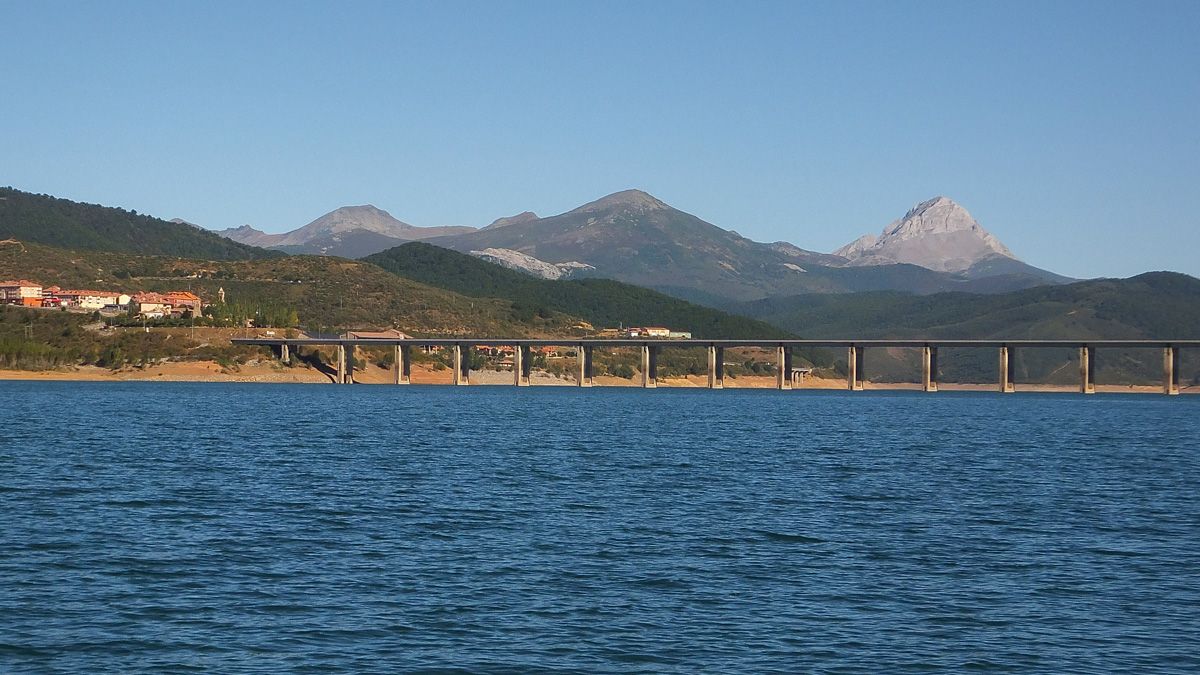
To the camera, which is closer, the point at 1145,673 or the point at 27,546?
the point at 1145,673

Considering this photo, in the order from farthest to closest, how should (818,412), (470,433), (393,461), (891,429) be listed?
(818,412), (891,429), (470,433), (393,461)

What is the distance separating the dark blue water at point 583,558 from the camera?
29656mm

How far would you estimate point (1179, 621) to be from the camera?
3297 centimetres

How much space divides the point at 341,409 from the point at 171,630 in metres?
110

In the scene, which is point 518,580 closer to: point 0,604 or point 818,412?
point 0,604

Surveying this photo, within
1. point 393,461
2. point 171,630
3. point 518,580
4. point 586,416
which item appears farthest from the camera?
point 586,416

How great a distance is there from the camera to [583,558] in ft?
132

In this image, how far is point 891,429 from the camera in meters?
120

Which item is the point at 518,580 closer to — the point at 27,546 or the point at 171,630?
the point at 171,630

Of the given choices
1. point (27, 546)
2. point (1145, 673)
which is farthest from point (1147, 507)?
point (27, 546)

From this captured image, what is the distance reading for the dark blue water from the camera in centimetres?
2966

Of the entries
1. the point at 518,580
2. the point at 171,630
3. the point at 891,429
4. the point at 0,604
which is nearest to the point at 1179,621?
the point at 518,580

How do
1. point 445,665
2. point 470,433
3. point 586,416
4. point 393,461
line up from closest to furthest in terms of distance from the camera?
1. point 445,665
2. point 393,461
3. point 470,433
4. point 586,416

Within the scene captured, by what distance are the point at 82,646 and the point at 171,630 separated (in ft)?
6.55
